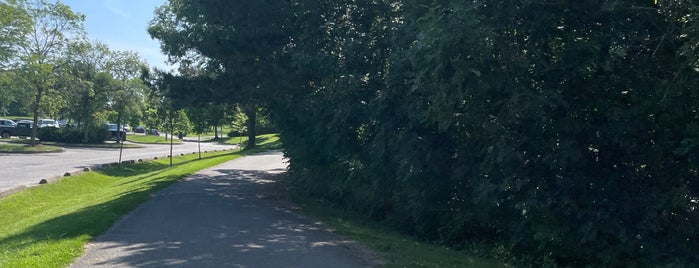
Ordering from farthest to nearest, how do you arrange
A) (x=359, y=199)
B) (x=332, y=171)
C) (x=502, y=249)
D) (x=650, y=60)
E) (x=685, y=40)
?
(x=332, y=171) < (x=359, y=199) < (x=502, y=249) < (x=650, y=60) < (x=685, y=40)

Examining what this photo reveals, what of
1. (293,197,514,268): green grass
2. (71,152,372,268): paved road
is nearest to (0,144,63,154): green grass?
(71,152,372,268): paved road

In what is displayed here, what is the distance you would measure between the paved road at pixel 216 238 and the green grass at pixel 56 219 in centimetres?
30

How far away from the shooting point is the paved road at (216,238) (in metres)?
8.30

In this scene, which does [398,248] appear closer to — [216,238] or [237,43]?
[216,238]

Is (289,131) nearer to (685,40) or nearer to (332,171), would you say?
(332,171)

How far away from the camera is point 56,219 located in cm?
1306

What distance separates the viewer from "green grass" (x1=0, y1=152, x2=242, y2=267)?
8.70 meters

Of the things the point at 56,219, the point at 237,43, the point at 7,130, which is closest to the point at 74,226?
the point at 56,219

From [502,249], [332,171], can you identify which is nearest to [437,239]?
[502,249]

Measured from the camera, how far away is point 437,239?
11992 mm

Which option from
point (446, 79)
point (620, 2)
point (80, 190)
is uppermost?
point (620, 2)

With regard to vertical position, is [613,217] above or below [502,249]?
above

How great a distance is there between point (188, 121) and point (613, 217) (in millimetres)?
33117

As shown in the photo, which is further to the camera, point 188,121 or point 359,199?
point 188,121
